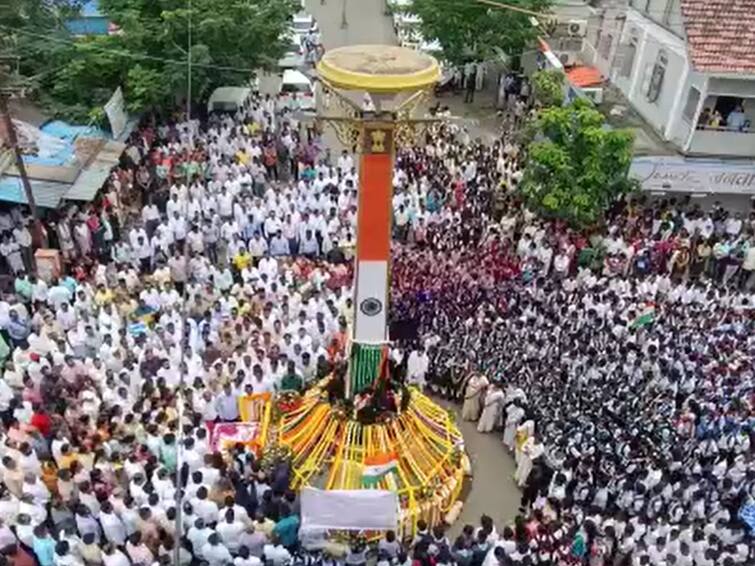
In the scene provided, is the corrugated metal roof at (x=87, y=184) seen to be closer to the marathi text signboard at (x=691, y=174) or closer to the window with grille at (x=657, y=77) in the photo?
the marathi text signboard at (x=691, y=174)

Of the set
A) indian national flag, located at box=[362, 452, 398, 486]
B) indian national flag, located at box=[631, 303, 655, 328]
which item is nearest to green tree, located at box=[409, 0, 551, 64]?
indian national flag, located at box=[631, 303, 655, 328]

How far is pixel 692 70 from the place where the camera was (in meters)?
15.9

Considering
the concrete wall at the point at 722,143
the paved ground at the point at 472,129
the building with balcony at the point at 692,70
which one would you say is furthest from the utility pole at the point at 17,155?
the concrete wall at the point at 722,143

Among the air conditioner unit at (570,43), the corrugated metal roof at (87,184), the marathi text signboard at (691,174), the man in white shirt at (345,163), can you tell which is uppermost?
the air conditioner unit at (570,43)

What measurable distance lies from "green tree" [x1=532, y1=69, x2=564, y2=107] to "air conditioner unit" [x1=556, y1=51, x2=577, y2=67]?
245 cm

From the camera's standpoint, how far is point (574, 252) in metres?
15.1

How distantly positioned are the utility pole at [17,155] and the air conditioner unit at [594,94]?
38.2ft

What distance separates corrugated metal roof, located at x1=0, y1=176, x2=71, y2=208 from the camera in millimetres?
14984

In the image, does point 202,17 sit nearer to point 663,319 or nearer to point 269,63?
point 269,63

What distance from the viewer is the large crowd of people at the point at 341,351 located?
960 cm

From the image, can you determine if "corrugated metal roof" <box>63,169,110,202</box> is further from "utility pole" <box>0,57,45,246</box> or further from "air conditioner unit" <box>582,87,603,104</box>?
"air conditioner unit" <box>582,87,603,104</box>

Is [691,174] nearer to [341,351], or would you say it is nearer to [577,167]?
[577,167]

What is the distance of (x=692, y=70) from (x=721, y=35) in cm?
81

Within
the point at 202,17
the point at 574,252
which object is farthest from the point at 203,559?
the point at 202,17
